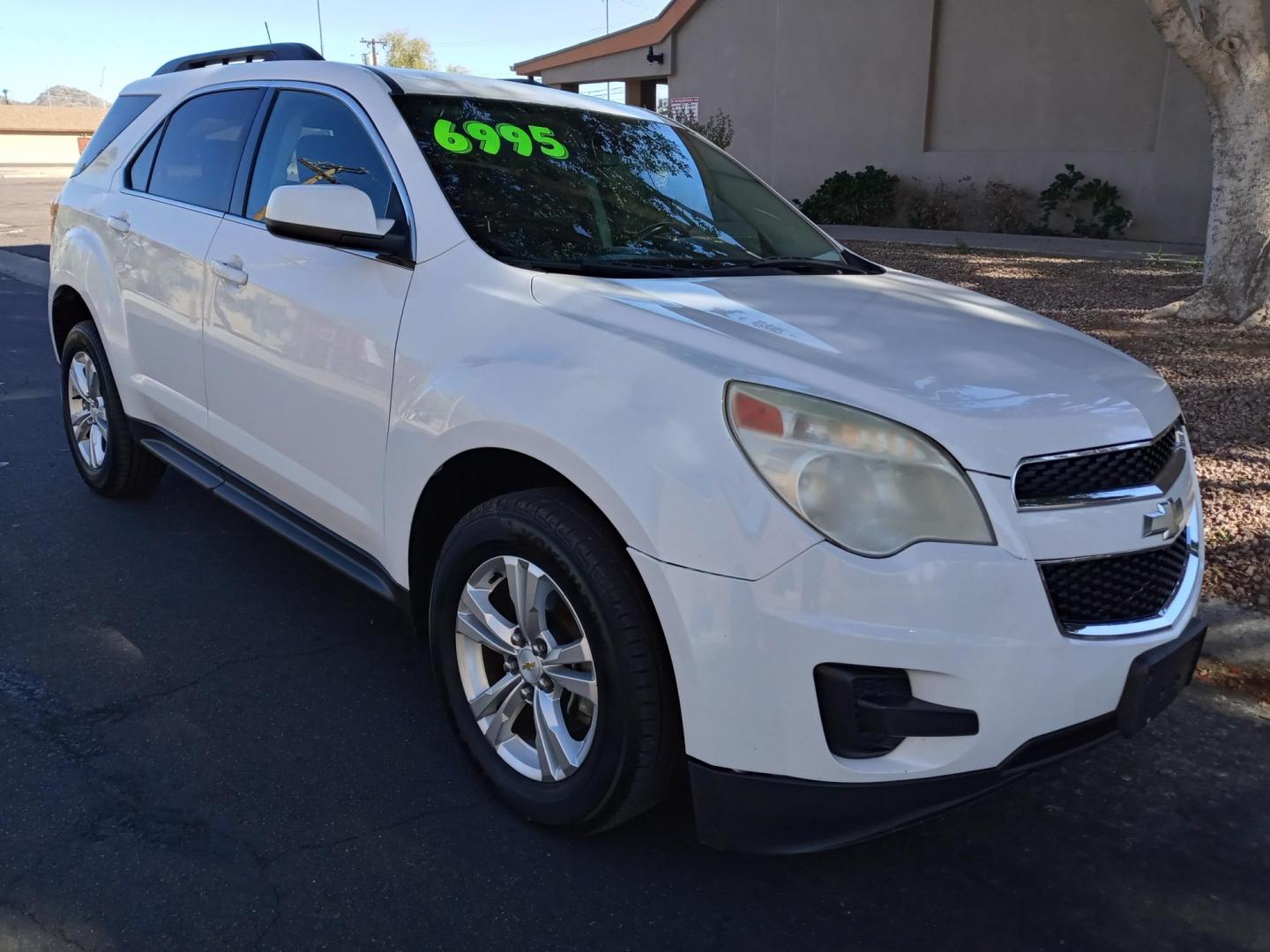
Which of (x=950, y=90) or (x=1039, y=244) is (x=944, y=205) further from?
(x=1039, y=244)

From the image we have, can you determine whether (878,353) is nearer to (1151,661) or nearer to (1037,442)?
(1037,442)

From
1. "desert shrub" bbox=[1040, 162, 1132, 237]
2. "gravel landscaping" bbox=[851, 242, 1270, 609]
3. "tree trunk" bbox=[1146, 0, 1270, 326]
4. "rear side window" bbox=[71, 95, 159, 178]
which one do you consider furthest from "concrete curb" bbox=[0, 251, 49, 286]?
"desert shrub" bbox=[1040, 162, 1132, 237]

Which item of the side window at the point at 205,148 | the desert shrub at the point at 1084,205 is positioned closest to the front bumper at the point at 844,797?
the side window at the point at 205,148

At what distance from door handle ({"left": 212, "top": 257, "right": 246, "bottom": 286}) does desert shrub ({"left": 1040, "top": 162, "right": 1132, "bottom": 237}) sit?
49.7ft

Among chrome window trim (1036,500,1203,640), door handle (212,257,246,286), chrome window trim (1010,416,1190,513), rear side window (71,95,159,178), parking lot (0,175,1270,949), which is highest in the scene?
rear side window (71,95,159,178)

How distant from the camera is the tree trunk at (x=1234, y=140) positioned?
791 cm

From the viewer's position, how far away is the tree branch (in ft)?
25.7

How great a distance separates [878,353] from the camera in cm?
247

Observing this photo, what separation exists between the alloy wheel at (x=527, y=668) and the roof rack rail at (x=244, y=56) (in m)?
2.41

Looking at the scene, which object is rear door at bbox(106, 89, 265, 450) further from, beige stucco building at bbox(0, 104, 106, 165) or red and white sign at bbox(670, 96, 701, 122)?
beige stucco building at bbox(0, 104, 106, 165)

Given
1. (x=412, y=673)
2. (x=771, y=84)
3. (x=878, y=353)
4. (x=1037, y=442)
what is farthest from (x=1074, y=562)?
(x=771, y=84)

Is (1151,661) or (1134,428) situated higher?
(1134,428)

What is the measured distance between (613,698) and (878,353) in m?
1.00

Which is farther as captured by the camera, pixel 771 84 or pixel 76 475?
pixel 771 84
